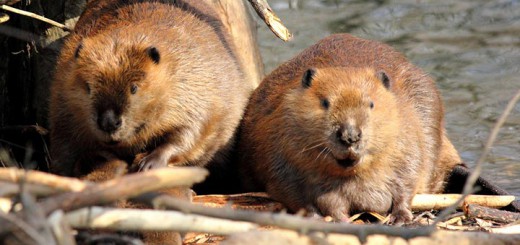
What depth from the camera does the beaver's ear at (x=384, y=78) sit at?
245 inches

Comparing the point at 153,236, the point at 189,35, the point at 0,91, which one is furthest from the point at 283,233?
the point at 0,91

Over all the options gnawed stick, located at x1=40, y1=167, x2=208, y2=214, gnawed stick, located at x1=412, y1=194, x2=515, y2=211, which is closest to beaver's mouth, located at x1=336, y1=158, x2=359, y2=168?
gnawed stick, located at x1=412, y1=194, x2=515, y2=211

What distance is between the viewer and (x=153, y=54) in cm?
603

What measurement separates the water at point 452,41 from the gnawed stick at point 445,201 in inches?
169

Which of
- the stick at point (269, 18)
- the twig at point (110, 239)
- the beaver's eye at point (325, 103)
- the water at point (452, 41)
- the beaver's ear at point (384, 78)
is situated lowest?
the twig at point (110, 239)

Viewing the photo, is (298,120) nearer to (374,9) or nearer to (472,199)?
(472,199)

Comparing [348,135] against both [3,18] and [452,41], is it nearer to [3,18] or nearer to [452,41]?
[3,18]

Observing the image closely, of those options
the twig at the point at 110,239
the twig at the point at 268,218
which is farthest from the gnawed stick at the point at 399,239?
the twig at the point at 110,239

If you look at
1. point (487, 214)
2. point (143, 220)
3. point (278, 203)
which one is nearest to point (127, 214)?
point (143, 220)

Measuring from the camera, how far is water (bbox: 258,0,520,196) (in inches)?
458

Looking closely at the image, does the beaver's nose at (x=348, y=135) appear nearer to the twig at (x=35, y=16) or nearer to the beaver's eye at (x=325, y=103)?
the beaver's eye at (x=325, y=103)

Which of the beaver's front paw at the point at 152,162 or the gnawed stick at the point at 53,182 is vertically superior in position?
the gnawed stick at the point at 53,182

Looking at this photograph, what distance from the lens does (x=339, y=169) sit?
19.6 feet

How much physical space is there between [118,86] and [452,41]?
26.3 ft
